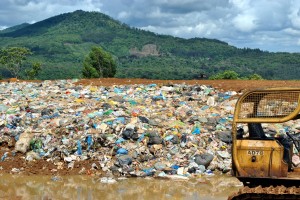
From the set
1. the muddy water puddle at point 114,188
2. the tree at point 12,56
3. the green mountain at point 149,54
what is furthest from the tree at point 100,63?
the green mountain at point 149,54

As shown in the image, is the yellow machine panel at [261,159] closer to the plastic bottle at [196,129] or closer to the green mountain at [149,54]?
the plastic bottle at [196,129]

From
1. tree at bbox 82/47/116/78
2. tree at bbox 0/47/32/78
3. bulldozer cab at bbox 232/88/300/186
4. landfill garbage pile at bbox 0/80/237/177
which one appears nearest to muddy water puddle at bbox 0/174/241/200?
landfill garbage pile at bbox 0/80/237/177

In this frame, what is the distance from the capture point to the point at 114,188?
8688 mm

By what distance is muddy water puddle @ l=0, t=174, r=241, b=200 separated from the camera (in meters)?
8.16

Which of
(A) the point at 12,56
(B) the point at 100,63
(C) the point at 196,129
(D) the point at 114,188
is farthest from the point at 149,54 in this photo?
(D) the point at 114,188

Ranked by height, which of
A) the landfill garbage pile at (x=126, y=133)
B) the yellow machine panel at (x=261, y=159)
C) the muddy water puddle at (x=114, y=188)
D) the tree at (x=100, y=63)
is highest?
the tree at (x=100, y=63)

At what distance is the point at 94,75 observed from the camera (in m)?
42.5

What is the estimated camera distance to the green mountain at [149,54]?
9912 centimetres

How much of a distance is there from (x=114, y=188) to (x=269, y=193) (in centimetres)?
441

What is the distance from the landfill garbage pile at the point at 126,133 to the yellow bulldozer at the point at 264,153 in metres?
4.03

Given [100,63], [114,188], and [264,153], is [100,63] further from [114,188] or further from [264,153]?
[264,153]

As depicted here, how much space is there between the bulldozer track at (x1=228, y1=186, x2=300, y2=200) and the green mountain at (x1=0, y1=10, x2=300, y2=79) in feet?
250

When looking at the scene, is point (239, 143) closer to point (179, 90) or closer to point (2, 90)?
point (179, 90)

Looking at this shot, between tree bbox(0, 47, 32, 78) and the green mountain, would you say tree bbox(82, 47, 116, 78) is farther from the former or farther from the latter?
the green mountain
